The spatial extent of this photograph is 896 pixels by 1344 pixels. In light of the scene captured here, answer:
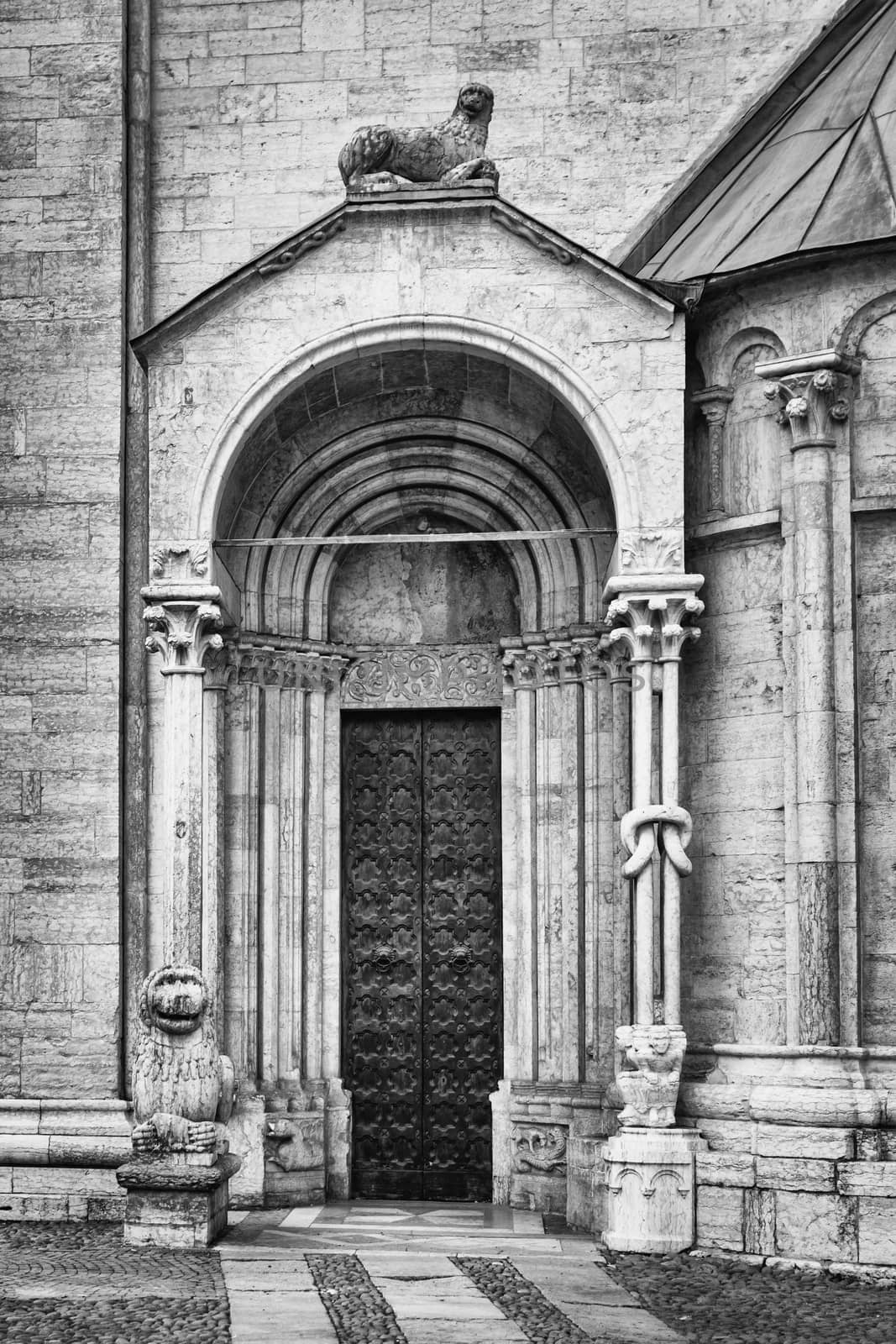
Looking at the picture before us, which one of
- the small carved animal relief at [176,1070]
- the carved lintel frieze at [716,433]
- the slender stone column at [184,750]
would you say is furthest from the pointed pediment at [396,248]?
the small carved animal relief at [176,1070]

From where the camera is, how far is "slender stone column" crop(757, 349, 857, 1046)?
1297 centimetres

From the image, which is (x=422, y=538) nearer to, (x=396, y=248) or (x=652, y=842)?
(x=396, y=248)

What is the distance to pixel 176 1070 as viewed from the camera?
43.0 ft

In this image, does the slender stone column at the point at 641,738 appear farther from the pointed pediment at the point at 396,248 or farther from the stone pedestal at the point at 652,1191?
the pointed pediment at the point at 396,248

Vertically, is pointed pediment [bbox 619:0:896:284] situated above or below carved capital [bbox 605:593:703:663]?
above

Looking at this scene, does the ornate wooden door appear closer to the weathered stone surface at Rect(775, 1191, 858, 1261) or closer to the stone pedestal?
the stone pedestal

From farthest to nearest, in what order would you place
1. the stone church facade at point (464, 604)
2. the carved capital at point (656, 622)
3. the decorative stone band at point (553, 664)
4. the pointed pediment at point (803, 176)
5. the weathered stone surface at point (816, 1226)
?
the decorative stone band at point (553, 664)
the pointed pediment at point (803, 176)
the carved capital at point (656, 622)
the stone church facade at point (464, 604)
the weathered stone surface at point (816, 1226)

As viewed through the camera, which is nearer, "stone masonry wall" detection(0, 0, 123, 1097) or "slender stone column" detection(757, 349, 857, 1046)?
"slender stone column" detection(757, 349, 857, 1046)

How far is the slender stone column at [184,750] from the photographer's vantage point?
1395 cm

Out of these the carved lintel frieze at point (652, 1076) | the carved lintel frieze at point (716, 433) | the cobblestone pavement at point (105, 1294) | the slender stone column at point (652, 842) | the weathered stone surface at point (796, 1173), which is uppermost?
the carved lintel frieze at point (716, 433)

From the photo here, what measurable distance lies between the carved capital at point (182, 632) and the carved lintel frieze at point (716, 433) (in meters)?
3.52

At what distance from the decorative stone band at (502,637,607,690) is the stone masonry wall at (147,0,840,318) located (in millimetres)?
3240

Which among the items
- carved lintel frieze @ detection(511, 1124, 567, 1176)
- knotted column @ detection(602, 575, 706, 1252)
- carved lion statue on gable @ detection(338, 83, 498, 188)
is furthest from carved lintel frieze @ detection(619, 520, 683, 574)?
carved lintel frieze @ detection(511, 1124, 567, 1176)

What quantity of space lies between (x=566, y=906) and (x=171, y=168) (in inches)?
262
